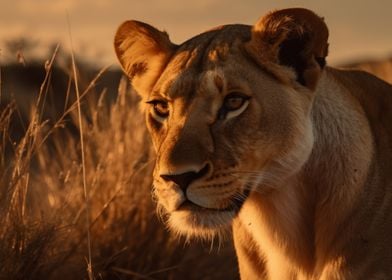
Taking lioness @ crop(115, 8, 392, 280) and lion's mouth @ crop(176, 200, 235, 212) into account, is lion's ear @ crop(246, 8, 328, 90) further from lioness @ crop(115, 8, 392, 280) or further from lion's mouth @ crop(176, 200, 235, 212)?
lion's mouth @ crop(176, 200, 235, 212)

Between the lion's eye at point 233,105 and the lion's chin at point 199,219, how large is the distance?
334 millimetres

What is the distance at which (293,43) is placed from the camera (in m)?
3.60

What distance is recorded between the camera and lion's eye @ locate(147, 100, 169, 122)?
3.68m

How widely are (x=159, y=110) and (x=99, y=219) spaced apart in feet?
6.03

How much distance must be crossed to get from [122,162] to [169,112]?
1.95 metres

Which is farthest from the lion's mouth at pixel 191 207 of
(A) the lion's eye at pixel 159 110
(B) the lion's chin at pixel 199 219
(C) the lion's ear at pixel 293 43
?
(C) the lion's ear at pixel 293 43

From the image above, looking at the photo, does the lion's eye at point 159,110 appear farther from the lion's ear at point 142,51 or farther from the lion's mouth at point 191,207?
the lion's mouth at point 191,207

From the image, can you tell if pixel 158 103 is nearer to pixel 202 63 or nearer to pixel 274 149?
pixel 202 63

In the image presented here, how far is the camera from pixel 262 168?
351 cm

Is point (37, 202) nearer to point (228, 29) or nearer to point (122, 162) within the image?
point (122, 162)

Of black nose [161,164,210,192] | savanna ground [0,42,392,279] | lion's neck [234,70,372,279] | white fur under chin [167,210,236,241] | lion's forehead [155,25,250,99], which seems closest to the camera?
black nose [161,164,210,192]

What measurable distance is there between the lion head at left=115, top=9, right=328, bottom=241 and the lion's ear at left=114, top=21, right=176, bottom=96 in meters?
0.24

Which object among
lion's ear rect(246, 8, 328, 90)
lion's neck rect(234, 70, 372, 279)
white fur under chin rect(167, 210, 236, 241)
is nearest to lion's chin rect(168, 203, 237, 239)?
white fur under chin rect(167, 210, 236, 241)

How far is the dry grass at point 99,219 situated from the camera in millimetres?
4617
